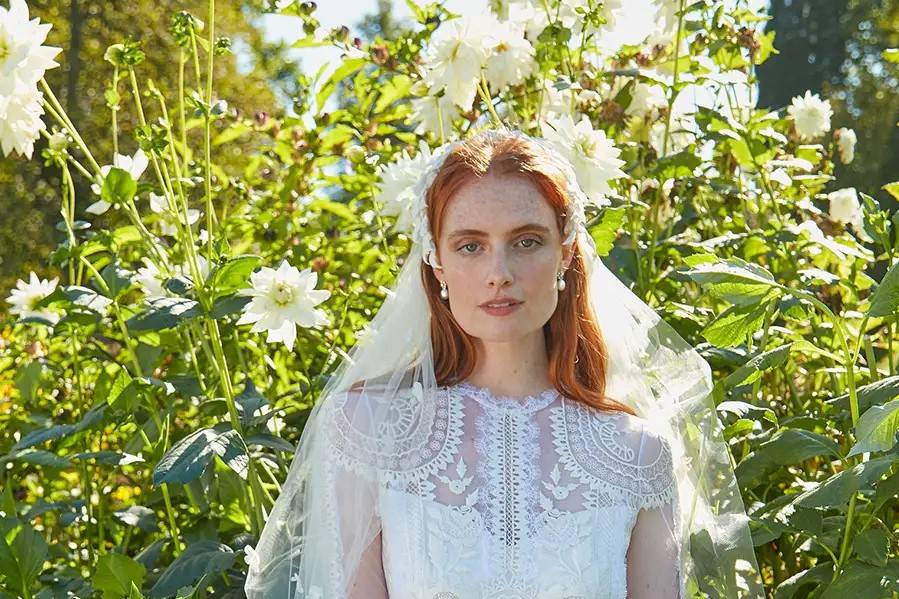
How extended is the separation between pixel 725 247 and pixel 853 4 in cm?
1405

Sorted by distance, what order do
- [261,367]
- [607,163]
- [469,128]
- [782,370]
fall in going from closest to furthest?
[607,163], [782,370], [469,128], [261,367]

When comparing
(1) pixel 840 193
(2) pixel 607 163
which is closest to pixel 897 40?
(1) pixel 840 193

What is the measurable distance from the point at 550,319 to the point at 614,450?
9.4 inches

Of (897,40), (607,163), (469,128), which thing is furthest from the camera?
(897,40)

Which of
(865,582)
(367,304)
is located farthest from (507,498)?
(367,304)

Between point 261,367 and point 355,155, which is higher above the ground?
point 355,155

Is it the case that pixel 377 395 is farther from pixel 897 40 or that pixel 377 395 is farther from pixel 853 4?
pixel 853 4

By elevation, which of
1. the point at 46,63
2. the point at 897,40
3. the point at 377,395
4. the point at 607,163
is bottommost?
the point at 377,395

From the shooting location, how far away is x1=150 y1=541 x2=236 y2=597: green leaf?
2102mm

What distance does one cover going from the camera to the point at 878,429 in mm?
1601

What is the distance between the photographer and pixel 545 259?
197cm

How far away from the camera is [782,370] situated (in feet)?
8.53

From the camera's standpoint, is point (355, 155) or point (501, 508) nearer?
point (501, 508)

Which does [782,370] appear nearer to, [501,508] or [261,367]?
[501,508]
